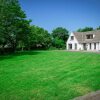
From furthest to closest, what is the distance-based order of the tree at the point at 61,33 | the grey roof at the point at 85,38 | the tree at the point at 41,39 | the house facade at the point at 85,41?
the tree at the point at 61,33 < the tree at the point at 41,39 < the grey roof at the point at 85,38 < the house facade at the point at 85,41

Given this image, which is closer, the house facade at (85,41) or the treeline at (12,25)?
the treeline at (12,25)

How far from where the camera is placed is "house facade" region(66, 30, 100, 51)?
185 feet

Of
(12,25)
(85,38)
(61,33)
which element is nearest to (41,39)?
(85,38)

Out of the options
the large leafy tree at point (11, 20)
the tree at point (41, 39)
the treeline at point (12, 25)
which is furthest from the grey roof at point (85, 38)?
the large leafy tree at point (11, 20)

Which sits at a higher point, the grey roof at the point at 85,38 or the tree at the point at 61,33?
the tree at the point at 61,33

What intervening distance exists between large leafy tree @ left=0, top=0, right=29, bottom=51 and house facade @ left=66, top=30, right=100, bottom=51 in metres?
26.3

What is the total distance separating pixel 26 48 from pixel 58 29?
42685 millimetres

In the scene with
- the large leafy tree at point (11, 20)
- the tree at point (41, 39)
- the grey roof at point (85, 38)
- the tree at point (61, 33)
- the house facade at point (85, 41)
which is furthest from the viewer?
the tree at point (61, 33)

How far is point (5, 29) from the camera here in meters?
32.5

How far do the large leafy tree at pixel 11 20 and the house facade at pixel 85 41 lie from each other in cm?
2626

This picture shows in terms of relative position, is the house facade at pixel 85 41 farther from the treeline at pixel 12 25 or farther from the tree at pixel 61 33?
the tree at pixel 61 33

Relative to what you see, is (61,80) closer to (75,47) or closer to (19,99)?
(19,99)

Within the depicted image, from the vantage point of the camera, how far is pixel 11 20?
33.3 m

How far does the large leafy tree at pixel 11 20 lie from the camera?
31034 millimetres
